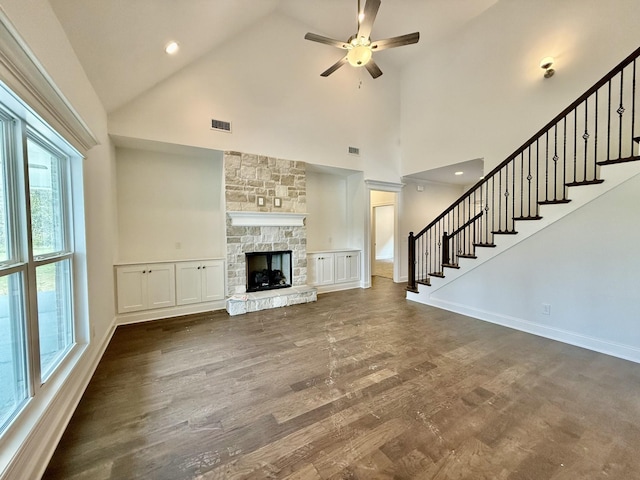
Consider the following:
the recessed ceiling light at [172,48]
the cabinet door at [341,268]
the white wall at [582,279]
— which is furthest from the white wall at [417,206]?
the recessed ceiling light at [172,48]

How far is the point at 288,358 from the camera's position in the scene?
2859 millimetres

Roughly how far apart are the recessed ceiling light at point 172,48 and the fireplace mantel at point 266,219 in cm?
234

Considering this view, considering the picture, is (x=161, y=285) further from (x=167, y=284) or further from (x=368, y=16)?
(x=368, y=16)

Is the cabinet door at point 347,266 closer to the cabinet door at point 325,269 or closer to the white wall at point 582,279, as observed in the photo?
the cabinet door at point 325,269

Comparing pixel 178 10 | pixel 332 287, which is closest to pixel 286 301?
pixel 332 287

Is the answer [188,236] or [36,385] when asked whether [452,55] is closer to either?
[188,236]

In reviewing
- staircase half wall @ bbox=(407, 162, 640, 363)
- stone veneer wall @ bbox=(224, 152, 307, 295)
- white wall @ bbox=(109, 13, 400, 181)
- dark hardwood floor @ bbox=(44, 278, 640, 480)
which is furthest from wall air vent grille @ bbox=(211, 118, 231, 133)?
staircase half wall @ bbox=(407, 162, 640, 363)

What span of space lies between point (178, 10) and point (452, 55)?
17.2ft

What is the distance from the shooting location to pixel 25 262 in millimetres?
1678

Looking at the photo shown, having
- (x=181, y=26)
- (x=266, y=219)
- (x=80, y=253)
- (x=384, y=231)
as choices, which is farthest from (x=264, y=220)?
(x=384, y=231)

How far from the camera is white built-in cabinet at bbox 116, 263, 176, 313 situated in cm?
392

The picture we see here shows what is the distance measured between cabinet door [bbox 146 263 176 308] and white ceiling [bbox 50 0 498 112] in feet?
7.88

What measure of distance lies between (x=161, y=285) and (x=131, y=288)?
39 centimetres

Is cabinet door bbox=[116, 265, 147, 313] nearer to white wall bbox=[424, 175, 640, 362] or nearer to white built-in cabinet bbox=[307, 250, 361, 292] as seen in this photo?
white built-in cabinet bbox=[307, 250, 361, 292]
